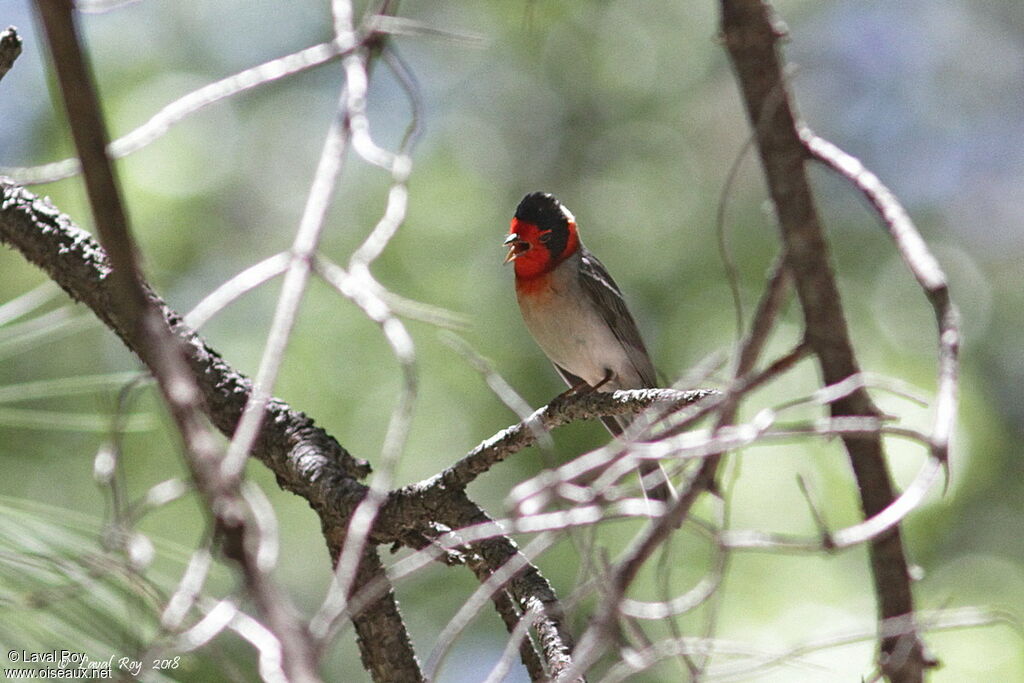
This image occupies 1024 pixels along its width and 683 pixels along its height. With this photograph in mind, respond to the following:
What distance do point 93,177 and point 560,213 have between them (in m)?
3.68

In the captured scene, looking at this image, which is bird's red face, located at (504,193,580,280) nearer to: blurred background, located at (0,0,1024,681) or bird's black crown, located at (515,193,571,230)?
bird's black crown, located at (515,193,571,230)

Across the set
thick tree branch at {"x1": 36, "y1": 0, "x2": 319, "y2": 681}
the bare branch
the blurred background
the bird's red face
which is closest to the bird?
the bird's red face

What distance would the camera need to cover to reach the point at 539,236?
14.5 ft

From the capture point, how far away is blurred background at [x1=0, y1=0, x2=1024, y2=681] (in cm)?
473

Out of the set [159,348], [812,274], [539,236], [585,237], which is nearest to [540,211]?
[539,236]

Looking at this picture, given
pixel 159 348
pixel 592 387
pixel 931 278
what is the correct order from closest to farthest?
pixel 159 348 → pixel 931 278 → pixel 592 387

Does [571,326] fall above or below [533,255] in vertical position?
below

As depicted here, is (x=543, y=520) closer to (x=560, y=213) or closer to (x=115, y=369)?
(x=560, y=213)

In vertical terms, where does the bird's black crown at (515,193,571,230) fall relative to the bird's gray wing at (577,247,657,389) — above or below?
above

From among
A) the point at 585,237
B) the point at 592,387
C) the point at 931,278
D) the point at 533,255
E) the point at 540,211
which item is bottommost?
the point at 931,278

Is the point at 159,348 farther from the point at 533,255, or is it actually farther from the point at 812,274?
the point at 533,255

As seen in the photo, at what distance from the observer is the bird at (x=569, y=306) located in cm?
434

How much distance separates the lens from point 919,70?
8031 millimetres

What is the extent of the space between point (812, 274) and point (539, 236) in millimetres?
3219
